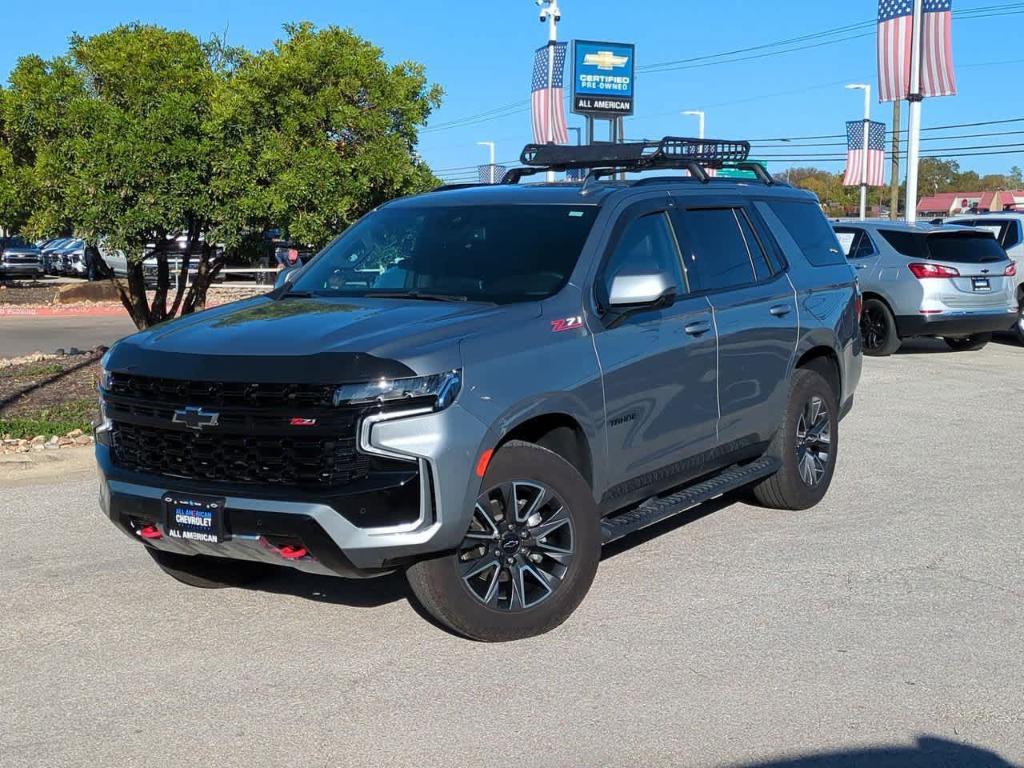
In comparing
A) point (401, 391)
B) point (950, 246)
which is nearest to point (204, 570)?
point (401, 391)

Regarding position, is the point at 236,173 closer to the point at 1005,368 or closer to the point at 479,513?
the point at 479,513

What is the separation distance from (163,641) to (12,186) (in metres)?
9.28

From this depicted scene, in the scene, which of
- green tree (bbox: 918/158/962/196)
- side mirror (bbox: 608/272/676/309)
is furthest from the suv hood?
green tree (bbox: 918/158/962/196)

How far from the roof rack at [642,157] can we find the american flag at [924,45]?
18.3 metres

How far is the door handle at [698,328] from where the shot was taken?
6.44 m

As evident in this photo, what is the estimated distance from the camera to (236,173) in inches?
480

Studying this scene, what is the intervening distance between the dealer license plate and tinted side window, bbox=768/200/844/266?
416cm

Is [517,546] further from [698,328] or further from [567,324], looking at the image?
[698,328]

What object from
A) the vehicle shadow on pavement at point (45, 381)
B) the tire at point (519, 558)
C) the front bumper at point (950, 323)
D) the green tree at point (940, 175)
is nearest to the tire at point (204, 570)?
the tire at point (519, 558)

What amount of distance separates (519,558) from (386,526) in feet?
2.45

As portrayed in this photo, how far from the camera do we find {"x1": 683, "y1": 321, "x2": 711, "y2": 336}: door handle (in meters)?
6.44

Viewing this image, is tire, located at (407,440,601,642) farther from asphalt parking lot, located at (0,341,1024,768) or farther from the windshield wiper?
the windshield wiper

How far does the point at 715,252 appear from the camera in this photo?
7.00 m

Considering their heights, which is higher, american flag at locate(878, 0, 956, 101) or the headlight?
american flag at locate(878, 0, 956, 101)
